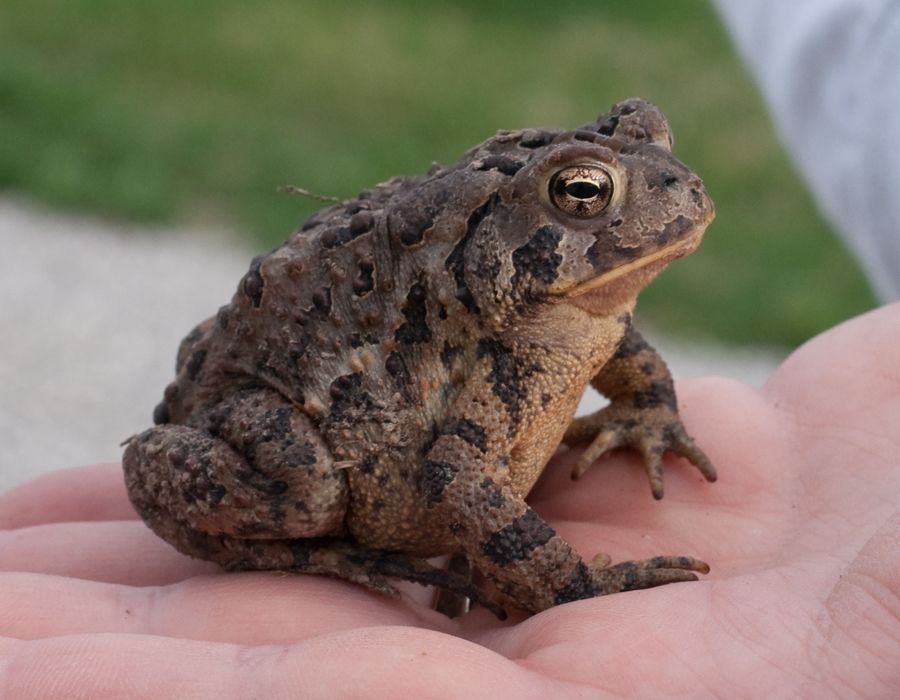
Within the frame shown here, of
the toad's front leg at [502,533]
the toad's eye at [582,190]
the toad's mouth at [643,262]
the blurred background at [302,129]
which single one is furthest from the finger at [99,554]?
the blurred background at [302,129]

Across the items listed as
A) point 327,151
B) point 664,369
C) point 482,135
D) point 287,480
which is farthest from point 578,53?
→ point 287,480

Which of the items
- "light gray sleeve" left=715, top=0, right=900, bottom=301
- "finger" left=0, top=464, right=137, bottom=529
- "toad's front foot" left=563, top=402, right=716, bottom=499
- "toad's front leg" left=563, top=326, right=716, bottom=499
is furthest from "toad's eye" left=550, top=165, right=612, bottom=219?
"finger" left=0, top=464, right=137, bottom=529

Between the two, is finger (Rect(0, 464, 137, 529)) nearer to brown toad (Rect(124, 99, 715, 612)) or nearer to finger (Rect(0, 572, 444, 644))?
brown toad (Rect(124, 99, 715, 612))

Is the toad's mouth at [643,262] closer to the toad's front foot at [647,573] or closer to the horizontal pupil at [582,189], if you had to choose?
the horizontal pupil at [582,189]

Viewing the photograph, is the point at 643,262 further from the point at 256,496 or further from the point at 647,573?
the point at 256,496

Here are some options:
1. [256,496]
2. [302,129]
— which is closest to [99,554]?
[256,496]

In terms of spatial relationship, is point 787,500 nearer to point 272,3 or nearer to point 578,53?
point 578,53
